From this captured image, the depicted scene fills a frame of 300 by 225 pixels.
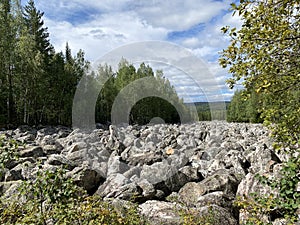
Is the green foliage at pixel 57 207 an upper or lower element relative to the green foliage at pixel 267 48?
lower

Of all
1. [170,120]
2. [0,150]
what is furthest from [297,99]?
[170,120]

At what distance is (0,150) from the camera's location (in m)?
4.31

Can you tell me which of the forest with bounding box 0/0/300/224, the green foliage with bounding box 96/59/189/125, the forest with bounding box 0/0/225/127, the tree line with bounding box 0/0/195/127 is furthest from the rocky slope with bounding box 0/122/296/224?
the green foliage with bounding box 96/59/189/125

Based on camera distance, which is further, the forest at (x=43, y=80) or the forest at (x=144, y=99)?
the forest at (x=43, y=80)

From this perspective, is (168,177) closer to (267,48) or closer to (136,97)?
(267,48)

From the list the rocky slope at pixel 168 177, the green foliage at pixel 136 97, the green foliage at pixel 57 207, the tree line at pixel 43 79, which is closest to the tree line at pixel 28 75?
the tree line at pixel 43 79

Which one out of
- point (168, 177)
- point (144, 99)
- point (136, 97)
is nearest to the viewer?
point (168, 177)

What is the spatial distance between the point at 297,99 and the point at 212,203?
2.72 meters

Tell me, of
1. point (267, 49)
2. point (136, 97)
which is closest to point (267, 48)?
point (267, 49)

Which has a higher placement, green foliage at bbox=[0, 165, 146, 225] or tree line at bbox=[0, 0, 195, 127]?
tree line at bbox=[0, 0, 195, 127]

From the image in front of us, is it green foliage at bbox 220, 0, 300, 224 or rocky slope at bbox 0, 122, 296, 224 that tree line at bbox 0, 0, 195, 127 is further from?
green foliage at bbox 220, 0, 300, 224

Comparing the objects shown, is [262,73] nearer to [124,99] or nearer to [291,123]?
[291,123]

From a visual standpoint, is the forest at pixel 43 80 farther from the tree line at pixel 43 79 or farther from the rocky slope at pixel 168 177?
the rocky slope at pixel 168 177

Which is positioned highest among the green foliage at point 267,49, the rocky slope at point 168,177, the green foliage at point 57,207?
the green foliage at point 267,49
